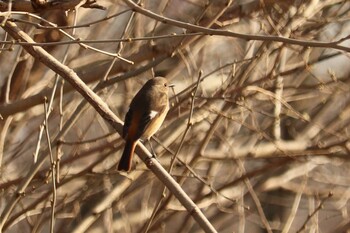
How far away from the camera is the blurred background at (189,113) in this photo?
20.0 ft

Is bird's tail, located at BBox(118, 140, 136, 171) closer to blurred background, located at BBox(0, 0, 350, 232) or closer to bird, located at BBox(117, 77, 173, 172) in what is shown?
bird, located at BBox(117, 77, 173, 172)

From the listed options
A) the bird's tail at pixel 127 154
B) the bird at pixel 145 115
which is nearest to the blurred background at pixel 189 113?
the bird at pixel 145 115

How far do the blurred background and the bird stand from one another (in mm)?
142

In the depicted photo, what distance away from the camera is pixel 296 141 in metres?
7.56

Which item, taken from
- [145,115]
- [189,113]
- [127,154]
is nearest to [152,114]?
[145,115]

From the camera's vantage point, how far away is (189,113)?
589cm

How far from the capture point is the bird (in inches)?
198

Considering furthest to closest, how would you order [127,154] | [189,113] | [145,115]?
[189,113] < [145,115] < [127,154]

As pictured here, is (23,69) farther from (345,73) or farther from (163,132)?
(345,73)

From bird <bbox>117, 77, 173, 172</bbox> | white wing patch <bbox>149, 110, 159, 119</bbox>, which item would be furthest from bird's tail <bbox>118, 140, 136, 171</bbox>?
white wing patch <bbox>149, 110, 159, 119</bbox>

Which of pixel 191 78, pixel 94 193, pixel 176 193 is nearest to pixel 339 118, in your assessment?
pixel 191 78

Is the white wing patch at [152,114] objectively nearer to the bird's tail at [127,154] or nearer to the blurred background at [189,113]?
the blurred background at [189,113]

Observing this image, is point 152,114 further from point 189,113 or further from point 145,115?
point 189,113

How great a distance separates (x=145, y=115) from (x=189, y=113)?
0.44m
